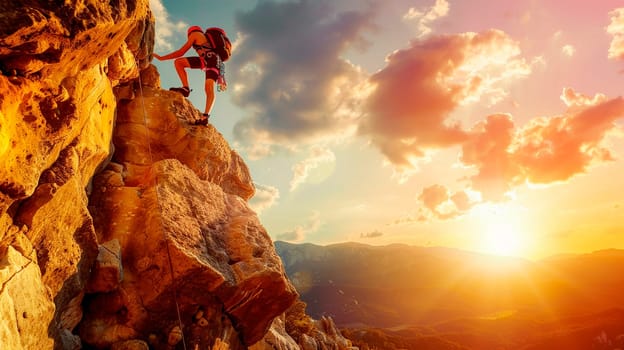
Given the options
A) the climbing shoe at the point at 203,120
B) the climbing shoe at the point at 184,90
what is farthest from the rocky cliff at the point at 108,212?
the climbing shoe at the point at 184,90

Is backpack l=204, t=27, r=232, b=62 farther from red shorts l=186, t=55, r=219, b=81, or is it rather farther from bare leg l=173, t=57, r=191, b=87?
bare leg l=173, t=57, r=191, b=87

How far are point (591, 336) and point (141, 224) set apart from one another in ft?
637

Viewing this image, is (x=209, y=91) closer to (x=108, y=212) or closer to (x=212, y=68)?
(x=212, y=68)

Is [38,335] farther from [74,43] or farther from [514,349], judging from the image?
[514,349]

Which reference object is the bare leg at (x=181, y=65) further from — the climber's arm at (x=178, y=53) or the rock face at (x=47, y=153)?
the rock face at (x=47, y=153)

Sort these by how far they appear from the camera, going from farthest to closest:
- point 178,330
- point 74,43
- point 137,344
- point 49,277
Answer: point 178,330, point 137,344, point 49,277, point 74,43

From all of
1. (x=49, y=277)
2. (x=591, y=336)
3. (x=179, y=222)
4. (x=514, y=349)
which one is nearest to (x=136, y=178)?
(x=179, y=222)

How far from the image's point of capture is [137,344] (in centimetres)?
771

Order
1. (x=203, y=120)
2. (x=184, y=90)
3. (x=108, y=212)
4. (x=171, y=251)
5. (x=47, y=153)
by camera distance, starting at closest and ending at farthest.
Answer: (x=47, y=153) < (x=171, y=251) < (x=108, y=212) < (x=203, y=120) < (x=184, y=90)

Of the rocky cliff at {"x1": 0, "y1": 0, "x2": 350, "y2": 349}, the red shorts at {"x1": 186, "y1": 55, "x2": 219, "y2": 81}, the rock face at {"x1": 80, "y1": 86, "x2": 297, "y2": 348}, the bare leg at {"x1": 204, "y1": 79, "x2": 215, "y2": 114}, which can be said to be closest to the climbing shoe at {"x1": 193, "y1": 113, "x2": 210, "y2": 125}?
the rocky cliff at {"x1": 0, "y1": 0, "x2": 350, "y2": 349}

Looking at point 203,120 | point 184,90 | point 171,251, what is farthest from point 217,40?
point 171,251

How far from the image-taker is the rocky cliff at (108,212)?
17.4 ft

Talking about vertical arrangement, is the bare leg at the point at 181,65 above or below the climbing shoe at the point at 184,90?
above

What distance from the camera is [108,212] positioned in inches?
373
